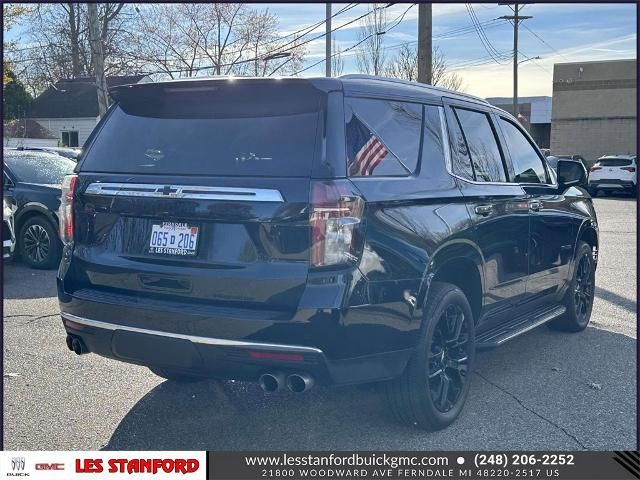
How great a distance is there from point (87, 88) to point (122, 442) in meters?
38.7

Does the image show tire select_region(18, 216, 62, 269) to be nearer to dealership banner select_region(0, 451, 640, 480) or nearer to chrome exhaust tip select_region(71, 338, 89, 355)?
chrome exhaust tip select_region(71, 338, 89, 355)

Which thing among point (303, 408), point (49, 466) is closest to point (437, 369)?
point (303, 408)

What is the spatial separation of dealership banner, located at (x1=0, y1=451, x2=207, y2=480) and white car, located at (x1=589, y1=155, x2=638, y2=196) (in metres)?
24.3

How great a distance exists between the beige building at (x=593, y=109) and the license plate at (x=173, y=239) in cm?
3500

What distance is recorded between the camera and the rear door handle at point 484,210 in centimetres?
461

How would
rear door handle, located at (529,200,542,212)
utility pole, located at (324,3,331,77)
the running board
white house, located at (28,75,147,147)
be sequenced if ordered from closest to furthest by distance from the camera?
the running board < rear door handle, located at (529,200,542,212) < utility pole, located at (324,3,331,77) < white house, located at (28,75,147,147)

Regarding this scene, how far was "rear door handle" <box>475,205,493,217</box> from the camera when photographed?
15.1ft

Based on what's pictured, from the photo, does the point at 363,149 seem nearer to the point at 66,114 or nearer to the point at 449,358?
the point at 449,358

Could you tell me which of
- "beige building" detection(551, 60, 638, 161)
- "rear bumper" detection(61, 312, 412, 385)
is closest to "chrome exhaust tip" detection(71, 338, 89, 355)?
"rear bumper" detection(61, 312, 412, 385)

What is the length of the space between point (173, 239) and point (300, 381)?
0.95 metres

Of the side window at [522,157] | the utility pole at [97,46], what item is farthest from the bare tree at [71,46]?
the side window at [522,157]

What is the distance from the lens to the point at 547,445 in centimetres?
412

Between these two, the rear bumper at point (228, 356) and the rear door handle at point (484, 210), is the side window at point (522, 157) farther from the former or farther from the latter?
the rear bumper at point (228, 356)

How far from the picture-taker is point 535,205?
5500mm
